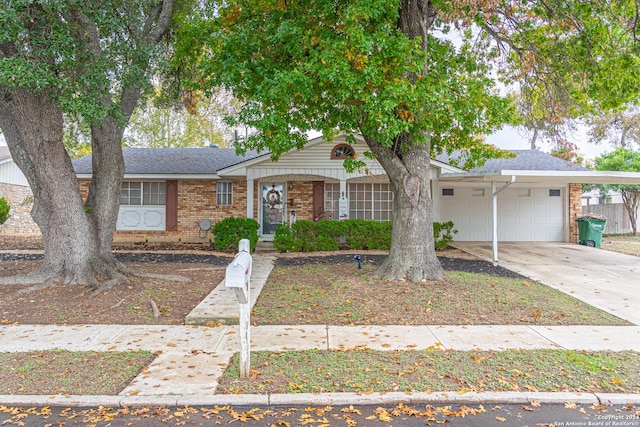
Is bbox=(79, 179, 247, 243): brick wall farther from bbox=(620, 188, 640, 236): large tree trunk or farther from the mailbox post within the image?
bbox=(620, 188, 640, 236): large tree trunk

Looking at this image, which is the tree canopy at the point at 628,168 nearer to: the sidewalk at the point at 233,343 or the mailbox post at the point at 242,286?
the sidewalk at the point at 233,343

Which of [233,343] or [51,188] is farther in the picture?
[51,188]

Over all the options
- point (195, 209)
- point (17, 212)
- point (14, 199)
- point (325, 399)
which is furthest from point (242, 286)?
point (14, 199)

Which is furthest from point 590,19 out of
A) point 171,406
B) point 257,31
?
point 171,406

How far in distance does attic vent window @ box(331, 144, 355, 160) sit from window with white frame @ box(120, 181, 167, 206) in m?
6.72

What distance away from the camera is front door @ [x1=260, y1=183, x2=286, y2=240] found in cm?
1573

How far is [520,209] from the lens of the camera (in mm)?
16141

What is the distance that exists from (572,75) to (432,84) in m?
4.84

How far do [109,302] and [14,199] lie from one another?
17.3 m

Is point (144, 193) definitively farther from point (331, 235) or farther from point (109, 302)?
point (109, 302)

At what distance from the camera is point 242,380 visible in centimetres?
405

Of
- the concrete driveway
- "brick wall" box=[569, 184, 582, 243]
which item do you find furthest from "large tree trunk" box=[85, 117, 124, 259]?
"brick wall" box=[569, 184, 582, 243]

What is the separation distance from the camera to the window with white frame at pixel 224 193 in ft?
51.8

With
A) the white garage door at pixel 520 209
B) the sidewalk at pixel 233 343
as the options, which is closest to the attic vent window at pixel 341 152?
the white garage door at pixel 520 209
